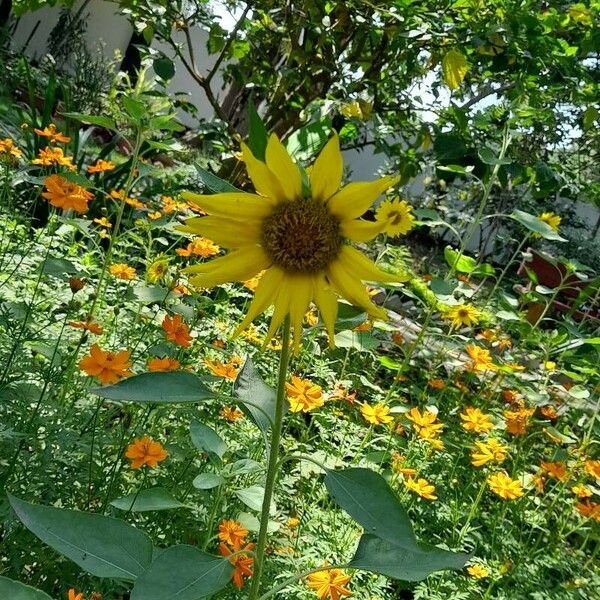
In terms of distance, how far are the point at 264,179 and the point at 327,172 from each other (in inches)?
2.5

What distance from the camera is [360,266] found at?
0.70 metres

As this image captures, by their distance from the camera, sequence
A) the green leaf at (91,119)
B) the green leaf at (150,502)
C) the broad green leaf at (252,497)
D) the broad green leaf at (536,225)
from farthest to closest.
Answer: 1. the green leaf at (91,119)
2. the broad green leaf at (536,225)
3. the broad green leaf at (252,497)
4. the green leaf at (150,502)

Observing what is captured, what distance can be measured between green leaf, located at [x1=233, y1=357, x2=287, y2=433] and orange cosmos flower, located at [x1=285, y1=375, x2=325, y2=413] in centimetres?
54

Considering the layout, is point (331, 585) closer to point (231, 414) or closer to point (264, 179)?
point (231, 414)

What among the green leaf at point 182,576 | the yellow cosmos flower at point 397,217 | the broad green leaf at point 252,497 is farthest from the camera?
the yellow cosmos flower at point 397,217

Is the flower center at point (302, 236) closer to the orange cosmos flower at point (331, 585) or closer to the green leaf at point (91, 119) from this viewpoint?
the orange cosmos flower at point (331, 585)

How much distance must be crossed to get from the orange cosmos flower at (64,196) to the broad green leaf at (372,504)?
42.8 inches

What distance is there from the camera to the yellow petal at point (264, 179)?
668mm

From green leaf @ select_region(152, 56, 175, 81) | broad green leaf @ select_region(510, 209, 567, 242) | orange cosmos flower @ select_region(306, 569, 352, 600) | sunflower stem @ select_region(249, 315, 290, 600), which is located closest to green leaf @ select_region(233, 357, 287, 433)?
sunflower stem @ select_region(249, 315, 290, 600)

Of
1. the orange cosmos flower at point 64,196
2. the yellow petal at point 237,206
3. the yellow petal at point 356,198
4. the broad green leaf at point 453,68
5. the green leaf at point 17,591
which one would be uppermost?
the broad green leaf at point 453,68

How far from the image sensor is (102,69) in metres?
9.91

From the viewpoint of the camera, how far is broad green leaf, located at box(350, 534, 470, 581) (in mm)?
655

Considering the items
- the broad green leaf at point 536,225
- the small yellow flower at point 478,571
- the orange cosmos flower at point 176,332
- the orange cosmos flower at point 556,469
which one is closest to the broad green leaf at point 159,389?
the orange cosmos flower at point 176,332

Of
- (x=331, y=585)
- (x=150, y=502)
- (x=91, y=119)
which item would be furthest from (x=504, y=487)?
(x=91, y=119)
